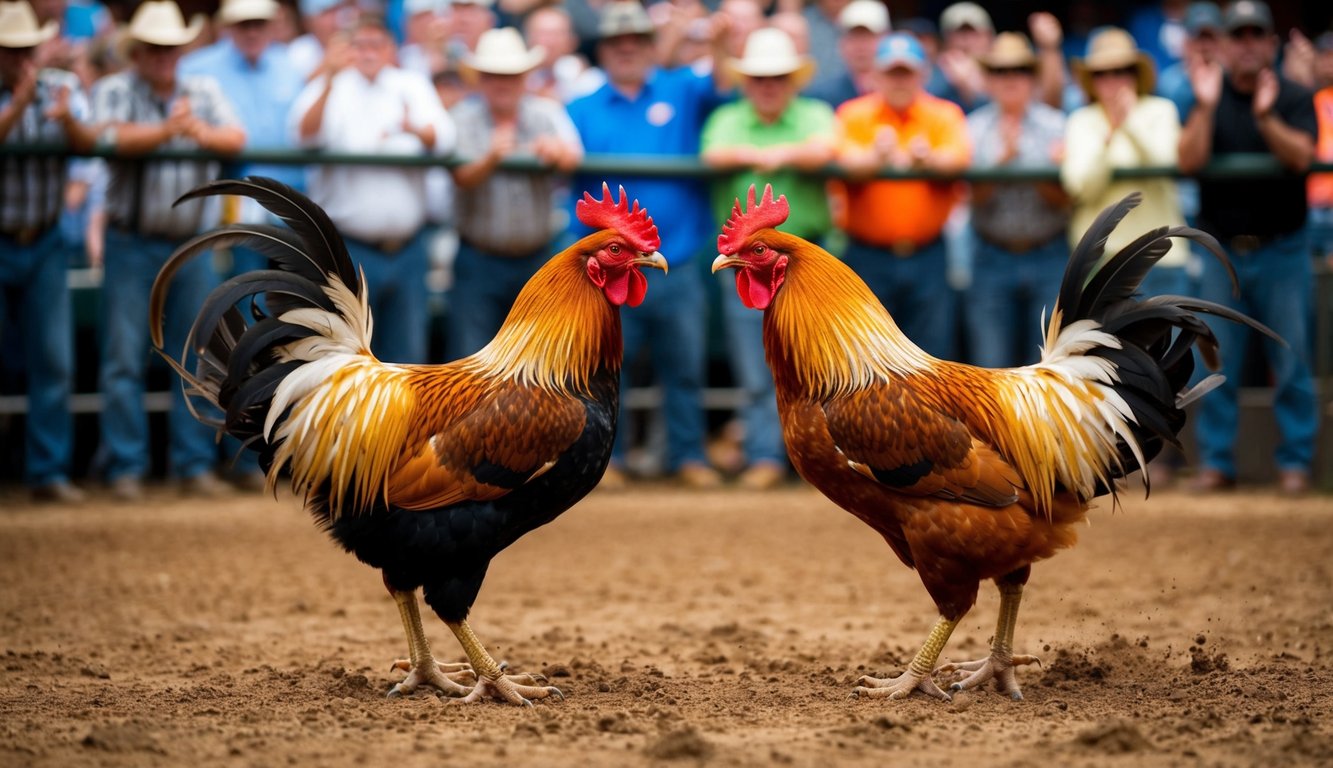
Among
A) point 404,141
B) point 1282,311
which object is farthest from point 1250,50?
point 404,141

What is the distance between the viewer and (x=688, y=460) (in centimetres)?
1114

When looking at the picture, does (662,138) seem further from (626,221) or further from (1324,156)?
(626,221)

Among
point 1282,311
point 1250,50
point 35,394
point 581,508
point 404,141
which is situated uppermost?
point 1250,50

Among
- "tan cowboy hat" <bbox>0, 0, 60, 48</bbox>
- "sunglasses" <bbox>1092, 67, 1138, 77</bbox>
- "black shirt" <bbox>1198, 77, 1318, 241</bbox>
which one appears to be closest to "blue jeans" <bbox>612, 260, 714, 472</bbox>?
"sunglasses" <bbox>1092, 67, 1138, 77</bbox>

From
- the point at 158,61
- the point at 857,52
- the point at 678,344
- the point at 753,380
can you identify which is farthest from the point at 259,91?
the point at 857,52

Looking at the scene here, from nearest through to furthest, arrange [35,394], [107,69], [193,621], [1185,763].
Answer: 1. [1185,763]
2. [193,621]
3. [35,394]
4. [107,69]

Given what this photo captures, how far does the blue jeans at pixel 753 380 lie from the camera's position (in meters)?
10.9

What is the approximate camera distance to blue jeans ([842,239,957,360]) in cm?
1095

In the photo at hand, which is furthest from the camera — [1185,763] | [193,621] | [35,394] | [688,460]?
[688,460]

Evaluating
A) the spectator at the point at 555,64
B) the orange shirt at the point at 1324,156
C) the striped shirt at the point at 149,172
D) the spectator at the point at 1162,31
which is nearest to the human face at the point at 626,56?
the spectator at the point at 555,64

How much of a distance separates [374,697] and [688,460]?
5.70 m

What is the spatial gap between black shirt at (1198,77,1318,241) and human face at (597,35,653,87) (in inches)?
154

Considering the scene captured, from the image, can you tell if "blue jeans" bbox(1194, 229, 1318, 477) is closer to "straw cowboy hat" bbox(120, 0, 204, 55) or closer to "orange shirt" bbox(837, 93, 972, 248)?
"orange shirt" bbox(837, 93, 972, 248)

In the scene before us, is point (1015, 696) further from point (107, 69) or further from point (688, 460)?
point (107, 69)
